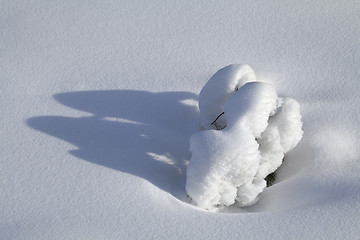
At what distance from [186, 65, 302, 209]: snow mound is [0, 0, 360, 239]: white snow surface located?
9 centimetres

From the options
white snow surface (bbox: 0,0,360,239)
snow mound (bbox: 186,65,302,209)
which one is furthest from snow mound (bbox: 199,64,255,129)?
white snow surface (bbox: 0,0,360,239)

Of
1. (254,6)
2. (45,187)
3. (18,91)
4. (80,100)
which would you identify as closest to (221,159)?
(45,187)

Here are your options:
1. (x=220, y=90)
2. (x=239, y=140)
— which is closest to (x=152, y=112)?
A: (x=220, y=90)

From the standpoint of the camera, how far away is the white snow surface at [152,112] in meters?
2.30

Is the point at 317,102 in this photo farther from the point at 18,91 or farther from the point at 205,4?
the point at 18,91

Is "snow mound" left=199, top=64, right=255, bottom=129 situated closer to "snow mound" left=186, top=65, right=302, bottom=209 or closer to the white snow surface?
"snow mound" left=186, top=65, right=302, bottom=209

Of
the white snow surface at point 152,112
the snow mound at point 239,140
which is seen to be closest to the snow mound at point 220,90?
the snow mound at point 239,140

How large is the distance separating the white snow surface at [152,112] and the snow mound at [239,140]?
0.30 feet

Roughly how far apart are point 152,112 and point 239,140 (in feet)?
2.12

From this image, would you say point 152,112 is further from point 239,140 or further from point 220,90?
point 239,140

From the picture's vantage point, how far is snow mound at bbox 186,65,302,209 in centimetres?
239

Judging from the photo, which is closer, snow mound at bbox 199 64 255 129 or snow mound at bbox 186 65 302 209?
snow mound at bbox 186 65 302 209

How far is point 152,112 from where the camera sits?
2887 millimetres

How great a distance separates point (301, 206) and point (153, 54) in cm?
133
